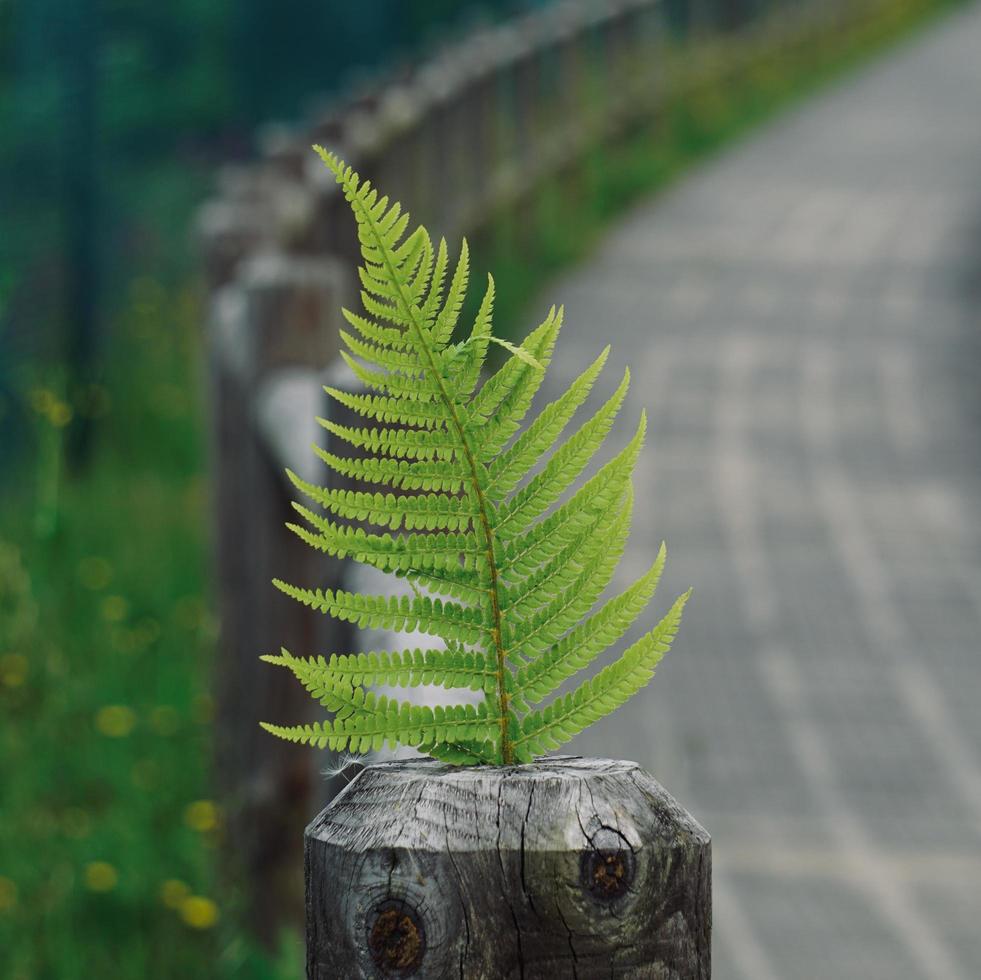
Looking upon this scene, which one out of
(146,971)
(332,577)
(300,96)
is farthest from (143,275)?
(332,577)

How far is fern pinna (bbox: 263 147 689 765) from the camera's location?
977 mm

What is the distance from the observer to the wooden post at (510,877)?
37.9 inches

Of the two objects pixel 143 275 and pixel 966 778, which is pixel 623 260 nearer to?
pixel 143 275

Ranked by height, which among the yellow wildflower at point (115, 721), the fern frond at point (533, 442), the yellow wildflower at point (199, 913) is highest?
the fern frond at point (533, 442)

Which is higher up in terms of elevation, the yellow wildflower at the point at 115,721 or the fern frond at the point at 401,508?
the fern frond at the point at 401,508

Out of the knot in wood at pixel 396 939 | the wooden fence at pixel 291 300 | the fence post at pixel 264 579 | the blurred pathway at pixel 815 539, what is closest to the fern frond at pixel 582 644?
the knot in wood at pixel 396 939

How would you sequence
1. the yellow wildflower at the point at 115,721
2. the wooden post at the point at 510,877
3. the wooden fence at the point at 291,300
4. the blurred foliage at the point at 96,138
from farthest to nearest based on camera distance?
the blurred foliage at the point at 96,138 → the yellow wildflower at the point at 115,721 → the wooden fence at the point at 291,300 → the wooden post at the point at 510,877

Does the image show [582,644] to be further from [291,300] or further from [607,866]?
[291,300]

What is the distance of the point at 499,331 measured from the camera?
8906mm

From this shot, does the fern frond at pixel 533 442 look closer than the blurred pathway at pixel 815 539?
Yes

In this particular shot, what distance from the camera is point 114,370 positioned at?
7.85 metres

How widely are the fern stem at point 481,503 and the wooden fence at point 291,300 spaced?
1.27 metres

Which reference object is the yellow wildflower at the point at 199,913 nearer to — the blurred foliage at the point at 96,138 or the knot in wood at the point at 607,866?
the knot in wood at the point at 607,866

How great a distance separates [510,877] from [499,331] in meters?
8.01
